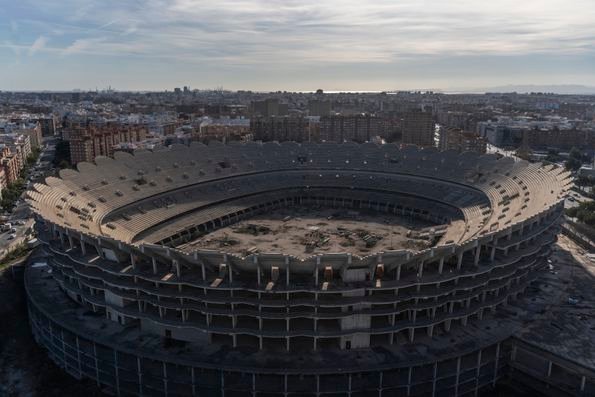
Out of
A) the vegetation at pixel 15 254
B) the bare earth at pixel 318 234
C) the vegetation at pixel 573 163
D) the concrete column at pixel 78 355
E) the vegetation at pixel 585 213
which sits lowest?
the concrete column at pixel 78 355

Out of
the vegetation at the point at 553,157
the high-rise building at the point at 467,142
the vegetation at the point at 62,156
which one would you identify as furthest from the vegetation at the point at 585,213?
the vegetation at the point at 62,156

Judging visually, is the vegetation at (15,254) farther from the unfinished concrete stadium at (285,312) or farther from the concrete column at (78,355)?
the concrete column at (78,355)

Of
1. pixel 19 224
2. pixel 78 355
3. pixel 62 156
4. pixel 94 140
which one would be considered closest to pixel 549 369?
pixel 78 355

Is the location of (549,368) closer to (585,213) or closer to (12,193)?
(585,213)

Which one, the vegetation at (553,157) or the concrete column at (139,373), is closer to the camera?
the concrete column at (139,373)

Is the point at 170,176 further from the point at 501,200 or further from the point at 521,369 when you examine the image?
the point at 521,369

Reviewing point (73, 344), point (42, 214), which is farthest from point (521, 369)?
point (42, 214)
